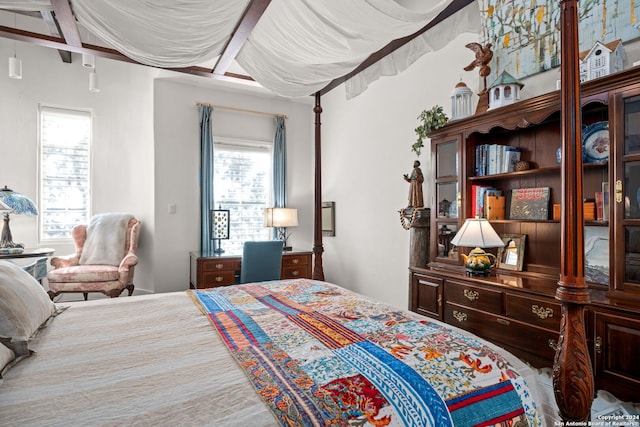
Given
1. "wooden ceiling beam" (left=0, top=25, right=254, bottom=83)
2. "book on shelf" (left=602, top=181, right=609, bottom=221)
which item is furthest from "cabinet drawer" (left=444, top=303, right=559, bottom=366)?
"wooden ceiling beam" (left=0, top=25, right=254, bottom=83)

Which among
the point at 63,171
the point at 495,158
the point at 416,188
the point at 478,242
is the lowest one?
the point at 478,242

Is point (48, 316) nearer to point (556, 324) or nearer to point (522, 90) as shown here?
point (556, 324)

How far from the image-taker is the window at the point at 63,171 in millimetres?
4496

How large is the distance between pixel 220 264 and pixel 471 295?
8.95 ft

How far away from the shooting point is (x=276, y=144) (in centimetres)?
505

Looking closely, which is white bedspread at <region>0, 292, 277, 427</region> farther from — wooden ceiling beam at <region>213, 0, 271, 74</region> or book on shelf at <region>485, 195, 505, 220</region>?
book on shelf at <region>485, 195, 505, 220</region>

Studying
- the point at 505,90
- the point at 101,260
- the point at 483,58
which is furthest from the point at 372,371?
the point at 101,260

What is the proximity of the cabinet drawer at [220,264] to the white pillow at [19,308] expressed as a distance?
237 cm

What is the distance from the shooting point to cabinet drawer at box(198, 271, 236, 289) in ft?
13.1

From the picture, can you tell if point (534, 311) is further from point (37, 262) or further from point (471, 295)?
point (37, 262)

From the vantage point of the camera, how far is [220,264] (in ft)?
13.3

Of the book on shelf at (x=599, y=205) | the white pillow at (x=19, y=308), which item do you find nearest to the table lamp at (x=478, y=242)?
the book on shelf at (x=599, y=205)

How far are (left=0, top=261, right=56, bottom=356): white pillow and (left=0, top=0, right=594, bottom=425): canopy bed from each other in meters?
0.06

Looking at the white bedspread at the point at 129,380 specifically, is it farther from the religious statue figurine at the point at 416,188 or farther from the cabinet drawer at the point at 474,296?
the religious statue figurine at the point at 416,188
